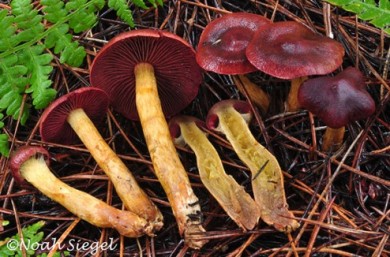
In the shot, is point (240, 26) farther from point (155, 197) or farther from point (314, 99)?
point (155, 197)

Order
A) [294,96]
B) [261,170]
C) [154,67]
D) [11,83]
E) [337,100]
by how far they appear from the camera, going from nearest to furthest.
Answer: [337,100], [261,170], [294,96], [11,83], [154,67]

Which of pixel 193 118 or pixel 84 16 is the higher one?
pixel 84 16

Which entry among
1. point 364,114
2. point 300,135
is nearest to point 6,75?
point 300,135

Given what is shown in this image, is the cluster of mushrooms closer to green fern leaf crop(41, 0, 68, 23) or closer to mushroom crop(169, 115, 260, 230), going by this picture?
mushroom crop(169, 115, 260, 230)

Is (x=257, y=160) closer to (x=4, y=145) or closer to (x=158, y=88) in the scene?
(x=158, y=88)

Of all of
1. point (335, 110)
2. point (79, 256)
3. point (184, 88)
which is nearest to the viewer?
point (335, 110)

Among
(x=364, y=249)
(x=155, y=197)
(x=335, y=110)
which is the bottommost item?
(x=364, y=249)

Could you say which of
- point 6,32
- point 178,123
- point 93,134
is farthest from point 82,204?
point 6,32

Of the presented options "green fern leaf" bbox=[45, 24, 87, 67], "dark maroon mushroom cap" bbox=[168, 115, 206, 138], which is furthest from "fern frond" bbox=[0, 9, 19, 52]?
"dark maroon mushroom cap" bbox=[168, 115, 206, 138]
